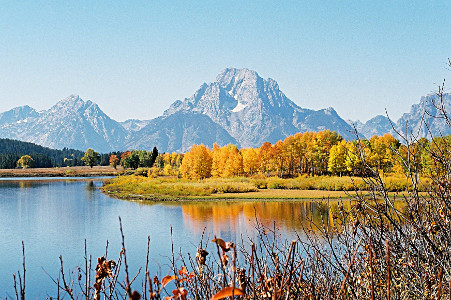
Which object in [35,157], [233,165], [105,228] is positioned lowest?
[105,228]

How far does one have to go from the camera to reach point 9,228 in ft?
67.8

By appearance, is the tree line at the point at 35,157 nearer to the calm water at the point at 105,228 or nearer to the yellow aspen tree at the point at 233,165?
the yellow aspen tree at the point at 233,165

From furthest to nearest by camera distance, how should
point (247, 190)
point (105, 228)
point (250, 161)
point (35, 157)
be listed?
point (35, 157) → point (250, 161) → point (247, 190) → point (105, 228)

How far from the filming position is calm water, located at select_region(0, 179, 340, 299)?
13844mm

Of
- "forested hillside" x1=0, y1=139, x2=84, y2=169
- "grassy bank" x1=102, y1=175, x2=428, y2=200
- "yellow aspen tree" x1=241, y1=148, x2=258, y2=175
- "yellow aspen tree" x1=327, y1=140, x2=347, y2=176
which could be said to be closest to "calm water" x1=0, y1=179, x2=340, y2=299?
"grassy bank" x1=102, y1=175, x2=428, y2=200

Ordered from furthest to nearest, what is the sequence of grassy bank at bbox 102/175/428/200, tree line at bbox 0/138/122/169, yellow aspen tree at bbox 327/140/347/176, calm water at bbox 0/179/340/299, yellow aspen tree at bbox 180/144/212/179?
tree line at bbox 0/138/122/169 → yellow aspen tree at bbox 180/144/212/179 → yellow aspen tree at bbox 327/140/347/176 → grassy bank at bbox 102/175/428/200 → calm water at bbox 0/179/340/299

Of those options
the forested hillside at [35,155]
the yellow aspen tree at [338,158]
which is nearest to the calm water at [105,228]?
the yellow aspen tree at [338,158]

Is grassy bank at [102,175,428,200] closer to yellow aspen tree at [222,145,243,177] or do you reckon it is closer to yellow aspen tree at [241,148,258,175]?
yellow aspen tree at [222,145,243,177]

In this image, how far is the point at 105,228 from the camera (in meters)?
21.0

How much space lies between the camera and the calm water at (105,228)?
13844 millimetres

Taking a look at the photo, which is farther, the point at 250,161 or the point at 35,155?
the point at 35,155

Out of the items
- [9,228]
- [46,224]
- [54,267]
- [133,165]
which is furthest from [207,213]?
[133,165]

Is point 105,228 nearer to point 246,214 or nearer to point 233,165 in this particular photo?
point 246,214

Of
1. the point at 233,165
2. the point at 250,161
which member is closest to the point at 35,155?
the point at 233,165
